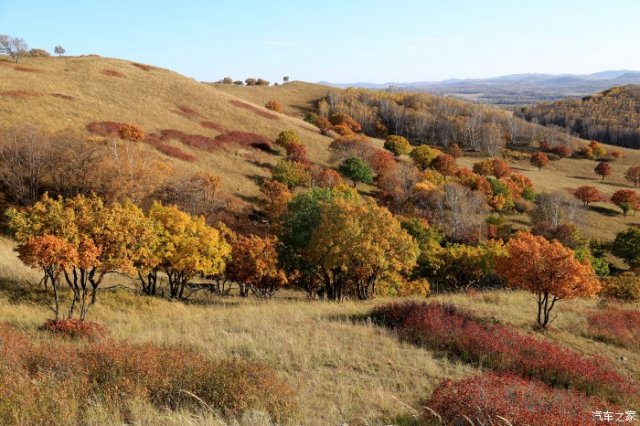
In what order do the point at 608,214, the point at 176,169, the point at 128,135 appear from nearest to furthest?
the point at 176,169 → the point at 128,135 → the point at 608,214

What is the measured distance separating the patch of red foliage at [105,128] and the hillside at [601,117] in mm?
139846

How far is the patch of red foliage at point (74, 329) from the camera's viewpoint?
48.2 feet

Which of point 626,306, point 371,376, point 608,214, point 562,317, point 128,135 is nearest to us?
point 371,376

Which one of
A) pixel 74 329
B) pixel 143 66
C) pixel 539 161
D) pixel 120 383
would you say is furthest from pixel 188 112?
pixel 539 161

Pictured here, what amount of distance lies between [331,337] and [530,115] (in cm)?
20405

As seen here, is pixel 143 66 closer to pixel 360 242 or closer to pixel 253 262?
pixel 253 262

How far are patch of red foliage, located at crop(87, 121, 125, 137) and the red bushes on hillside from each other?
52687mm

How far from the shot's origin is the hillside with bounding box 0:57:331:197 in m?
59.8

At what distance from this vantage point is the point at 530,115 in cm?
19238

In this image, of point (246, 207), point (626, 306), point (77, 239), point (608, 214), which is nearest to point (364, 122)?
point (608, 214)

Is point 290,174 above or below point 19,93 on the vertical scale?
below

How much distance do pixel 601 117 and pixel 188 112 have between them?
163 metres

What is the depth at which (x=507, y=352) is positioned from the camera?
15.4 meters

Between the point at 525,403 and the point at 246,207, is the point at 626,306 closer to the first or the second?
the point at 525,403
